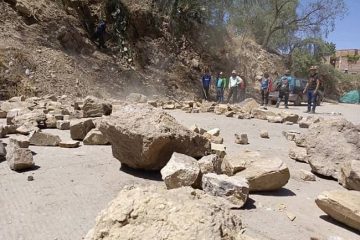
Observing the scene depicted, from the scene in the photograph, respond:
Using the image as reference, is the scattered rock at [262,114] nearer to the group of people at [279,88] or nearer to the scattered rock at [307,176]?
the group of people at [279,88]

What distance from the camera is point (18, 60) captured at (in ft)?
44.1

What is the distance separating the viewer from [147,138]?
4062 mm

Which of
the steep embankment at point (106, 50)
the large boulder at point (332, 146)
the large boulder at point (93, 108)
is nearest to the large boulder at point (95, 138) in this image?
the large boulder at point (93, 108)

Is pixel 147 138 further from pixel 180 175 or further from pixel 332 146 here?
pixel 332 146

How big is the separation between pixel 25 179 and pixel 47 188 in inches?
15.3

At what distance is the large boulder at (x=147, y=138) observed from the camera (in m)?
4.11

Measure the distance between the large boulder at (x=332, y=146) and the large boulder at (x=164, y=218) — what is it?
312 cm

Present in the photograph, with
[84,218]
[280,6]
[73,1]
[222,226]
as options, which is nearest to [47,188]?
[84,218]

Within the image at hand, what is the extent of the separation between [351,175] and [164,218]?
2952 mm

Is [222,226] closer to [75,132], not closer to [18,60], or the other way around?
[75,132]

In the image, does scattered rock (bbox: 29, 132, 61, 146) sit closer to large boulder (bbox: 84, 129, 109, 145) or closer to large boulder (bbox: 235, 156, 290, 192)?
large boulder (bbox: 84, 129, 109, 145)

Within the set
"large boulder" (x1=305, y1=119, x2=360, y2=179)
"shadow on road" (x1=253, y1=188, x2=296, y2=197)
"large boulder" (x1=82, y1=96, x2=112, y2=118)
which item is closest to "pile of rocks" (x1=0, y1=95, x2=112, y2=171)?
"large boulder" (x1=82, y1=96, x2=112, y2=118)

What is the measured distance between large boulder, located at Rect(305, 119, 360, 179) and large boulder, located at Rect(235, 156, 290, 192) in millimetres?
1073

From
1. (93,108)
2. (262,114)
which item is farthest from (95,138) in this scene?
(262,114)
